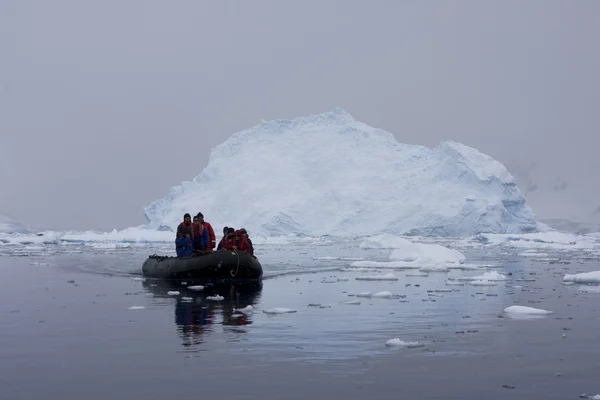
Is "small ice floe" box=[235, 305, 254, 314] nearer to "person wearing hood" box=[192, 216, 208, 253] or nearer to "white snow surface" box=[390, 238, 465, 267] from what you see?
"person wearing hood" box=[192, 216, 208, 253]

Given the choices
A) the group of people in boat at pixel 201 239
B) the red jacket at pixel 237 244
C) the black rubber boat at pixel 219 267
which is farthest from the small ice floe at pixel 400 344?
the group of people in boat at pixel 201 239

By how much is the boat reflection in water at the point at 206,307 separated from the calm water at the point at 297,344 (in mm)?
31

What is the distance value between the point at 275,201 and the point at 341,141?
8.28m

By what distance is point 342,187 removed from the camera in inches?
1996

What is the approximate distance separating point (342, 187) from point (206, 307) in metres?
39.7

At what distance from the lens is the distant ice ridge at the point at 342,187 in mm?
45688

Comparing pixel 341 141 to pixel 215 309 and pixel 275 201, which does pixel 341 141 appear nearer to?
pixel 275 201

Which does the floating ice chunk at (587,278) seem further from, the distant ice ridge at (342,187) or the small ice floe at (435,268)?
the distant ice ridge at (342,187)

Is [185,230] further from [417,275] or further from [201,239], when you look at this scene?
[417,275]

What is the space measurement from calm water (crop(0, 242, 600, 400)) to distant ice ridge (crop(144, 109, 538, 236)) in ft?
103

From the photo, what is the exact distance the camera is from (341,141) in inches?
2152

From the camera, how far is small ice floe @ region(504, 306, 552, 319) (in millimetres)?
10166

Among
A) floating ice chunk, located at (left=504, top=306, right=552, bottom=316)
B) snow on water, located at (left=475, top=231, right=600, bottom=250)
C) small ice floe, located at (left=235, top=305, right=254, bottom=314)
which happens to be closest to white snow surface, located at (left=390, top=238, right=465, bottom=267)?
floating ice chunk, located at (left=504, top=306, right=552, bottom=316)

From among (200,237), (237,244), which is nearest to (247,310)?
(237,244)
